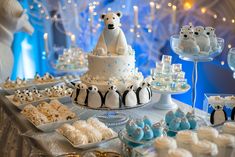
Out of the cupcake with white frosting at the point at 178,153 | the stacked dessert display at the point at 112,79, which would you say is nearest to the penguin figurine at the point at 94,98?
the stacked dessert display at the point at 112,79

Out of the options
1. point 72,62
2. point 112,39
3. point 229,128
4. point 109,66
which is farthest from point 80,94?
point 72,62

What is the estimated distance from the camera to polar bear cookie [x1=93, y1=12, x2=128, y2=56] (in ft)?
5.03

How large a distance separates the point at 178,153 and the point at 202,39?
69cm

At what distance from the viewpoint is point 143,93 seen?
1.48 meters

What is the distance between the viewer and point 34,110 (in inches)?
62.0

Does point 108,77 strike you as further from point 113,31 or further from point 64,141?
point 64,141

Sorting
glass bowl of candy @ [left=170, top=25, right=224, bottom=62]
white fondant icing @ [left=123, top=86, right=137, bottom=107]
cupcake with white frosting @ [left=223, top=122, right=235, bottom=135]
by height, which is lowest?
cupcake with white frosting @ [left=223, top=122, right=235, bottom=135]

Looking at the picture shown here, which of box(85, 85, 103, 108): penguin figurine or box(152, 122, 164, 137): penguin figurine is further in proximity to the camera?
box(85, 85, 103, 108): penguin figurine

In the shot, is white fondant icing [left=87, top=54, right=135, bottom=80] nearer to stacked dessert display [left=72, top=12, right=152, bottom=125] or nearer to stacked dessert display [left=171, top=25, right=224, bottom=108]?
stacked dessert display [left=72, top=12, right=152, bottom=125]

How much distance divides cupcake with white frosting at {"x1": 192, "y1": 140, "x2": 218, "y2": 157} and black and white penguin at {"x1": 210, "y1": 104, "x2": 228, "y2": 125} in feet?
1.52

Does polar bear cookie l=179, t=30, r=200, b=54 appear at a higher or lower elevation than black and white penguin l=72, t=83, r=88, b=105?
higher

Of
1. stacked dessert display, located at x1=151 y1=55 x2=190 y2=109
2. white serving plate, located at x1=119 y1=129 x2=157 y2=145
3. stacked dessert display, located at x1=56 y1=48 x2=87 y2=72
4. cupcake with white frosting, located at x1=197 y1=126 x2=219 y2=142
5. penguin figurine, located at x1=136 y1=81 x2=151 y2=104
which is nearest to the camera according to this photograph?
cupcake with white frosting, located at x1=197 y1=126 x2=219 y2=142

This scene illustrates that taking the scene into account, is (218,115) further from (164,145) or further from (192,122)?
(164,145)

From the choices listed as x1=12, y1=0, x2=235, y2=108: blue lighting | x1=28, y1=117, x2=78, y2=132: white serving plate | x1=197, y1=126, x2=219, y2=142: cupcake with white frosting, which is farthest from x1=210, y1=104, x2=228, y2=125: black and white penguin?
x1=12, y1=0, x2=235, y2=108: blue lighting
